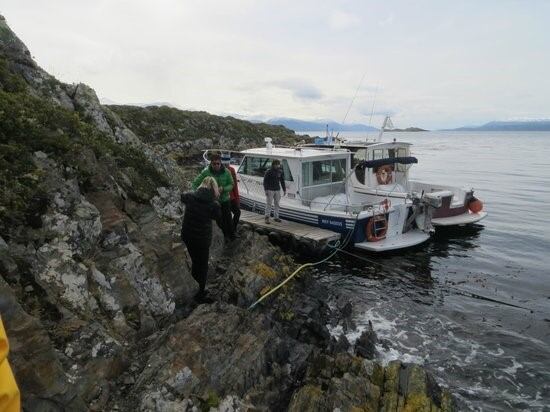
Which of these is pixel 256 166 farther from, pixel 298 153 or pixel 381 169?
pixel 381 169

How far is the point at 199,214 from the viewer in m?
8.06

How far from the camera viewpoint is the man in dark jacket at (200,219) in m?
7.97

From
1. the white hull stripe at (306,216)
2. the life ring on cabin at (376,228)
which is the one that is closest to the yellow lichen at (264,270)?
the white hull stripe at (306,216)

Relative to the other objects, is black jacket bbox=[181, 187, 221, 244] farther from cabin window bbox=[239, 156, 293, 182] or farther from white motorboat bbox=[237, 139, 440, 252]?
cabin window bbox=[239, 156, 293, 182]

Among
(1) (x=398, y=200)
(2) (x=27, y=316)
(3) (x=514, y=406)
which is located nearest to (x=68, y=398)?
(2) (x=27, y=316)

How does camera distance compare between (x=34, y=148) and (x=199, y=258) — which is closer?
(x=34, y=148)

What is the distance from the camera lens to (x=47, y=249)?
6273 millimetres

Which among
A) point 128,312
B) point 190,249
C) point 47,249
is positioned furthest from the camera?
point 190,249

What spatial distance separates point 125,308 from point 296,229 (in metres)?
10.4

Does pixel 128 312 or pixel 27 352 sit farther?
pixel 128 312

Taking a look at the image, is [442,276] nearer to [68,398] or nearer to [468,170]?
[68,398]

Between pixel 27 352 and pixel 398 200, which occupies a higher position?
pixel 27 352

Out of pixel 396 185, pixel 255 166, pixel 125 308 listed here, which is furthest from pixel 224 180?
pixel 396 185

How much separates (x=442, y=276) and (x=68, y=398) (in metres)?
13.8
